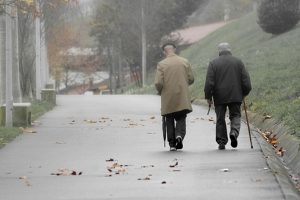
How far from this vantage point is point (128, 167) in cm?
1268

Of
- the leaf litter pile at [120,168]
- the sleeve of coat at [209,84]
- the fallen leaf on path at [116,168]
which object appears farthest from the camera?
the sleeve of coat at [209,84]

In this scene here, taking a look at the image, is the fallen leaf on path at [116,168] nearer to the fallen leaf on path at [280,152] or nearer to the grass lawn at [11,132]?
the fallen leaf on path at [280,152]

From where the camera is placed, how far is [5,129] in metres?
18.8

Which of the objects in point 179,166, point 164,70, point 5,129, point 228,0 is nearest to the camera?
point 179,166

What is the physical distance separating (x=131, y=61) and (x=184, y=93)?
5652cm

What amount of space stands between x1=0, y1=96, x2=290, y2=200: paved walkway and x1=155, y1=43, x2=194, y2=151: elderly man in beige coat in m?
0.35

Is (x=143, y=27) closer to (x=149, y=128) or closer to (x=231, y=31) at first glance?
(x=231, y=31)

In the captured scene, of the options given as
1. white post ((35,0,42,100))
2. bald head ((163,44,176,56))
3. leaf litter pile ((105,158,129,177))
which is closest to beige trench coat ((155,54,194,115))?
bald head ((163,44,176,56))

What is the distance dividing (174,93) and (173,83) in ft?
0.58

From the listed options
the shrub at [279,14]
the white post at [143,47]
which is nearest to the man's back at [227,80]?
the shrub at [279,14]

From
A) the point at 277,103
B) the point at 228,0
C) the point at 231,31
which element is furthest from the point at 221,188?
the point at 228,0

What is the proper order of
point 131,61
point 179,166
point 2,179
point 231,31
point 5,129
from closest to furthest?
point 2,179
point 179,166
point 5,129
point 231,31
point 131,61

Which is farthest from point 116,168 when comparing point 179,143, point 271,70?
point 271,70

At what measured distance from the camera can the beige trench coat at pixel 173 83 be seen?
1473 centimetres
